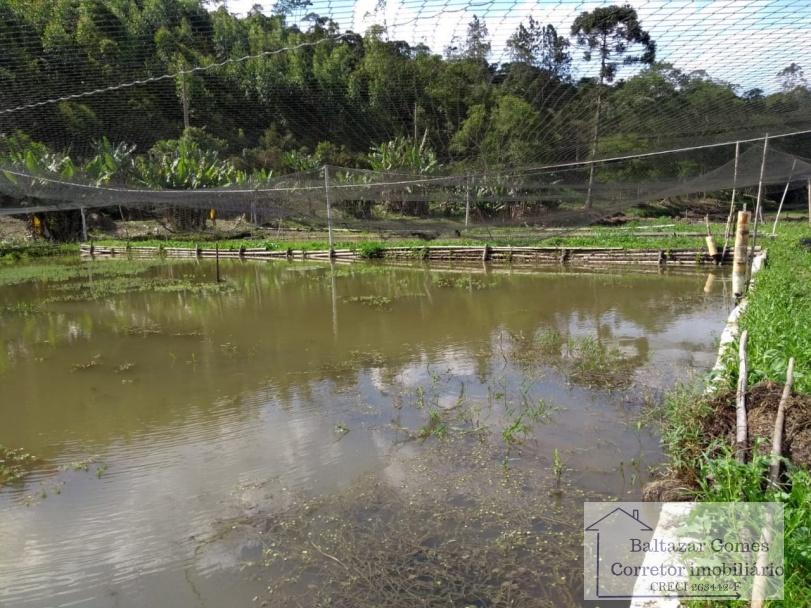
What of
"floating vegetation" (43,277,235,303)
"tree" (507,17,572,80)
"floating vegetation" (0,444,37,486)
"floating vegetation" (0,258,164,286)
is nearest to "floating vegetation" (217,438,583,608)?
"floating vegetation" (0,444,37,486)

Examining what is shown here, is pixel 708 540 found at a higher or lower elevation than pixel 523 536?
higher

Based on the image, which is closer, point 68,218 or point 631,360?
point 631,360

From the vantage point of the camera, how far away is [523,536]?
2.58 metres

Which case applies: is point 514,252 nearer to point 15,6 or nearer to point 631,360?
point 631,360

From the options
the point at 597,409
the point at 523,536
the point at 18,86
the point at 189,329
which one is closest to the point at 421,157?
the point at 18,86

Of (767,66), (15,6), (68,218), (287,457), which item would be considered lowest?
(287,457)

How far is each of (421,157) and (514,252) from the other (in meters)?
6.59

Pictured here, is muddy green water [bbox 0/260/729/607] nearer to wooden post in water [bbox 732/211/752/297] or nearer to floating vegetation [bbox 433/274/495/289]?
wooden post in water [bbox 732/211/752/297]

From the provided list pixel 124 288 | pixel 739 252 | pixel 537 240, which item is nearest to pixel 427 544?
pixel 739 252

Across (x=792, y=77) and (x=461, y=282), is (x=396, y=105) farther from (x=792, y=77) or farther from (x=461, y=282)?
(x=792, y=77)

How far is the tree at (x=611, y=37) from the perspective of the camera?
5078 millimetres

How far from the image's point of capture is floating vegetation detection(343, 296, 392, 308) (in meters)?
8.50

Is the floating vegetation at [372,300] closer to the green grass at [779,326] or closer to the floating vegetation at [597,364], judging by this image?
the floating vegetation at [597,364]

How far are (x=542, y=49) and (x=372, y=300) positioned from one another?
167 inches
